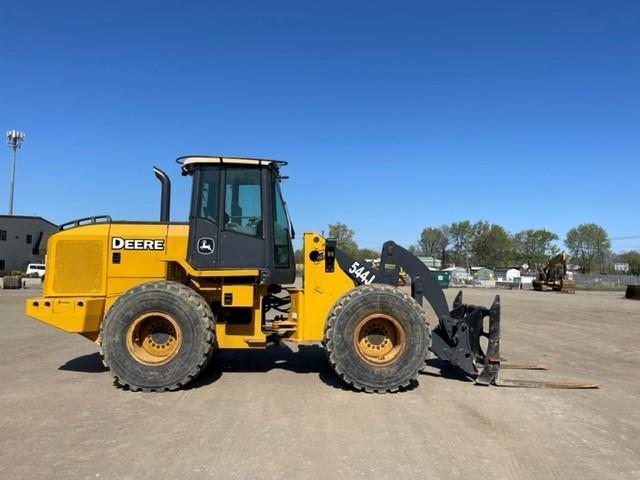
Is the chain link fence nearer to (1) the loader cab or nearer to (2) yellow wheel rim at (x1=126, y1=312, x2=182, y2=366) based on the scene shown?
(1) the loader cab

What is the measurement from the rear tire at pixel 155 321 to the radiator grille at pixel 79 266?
916mm

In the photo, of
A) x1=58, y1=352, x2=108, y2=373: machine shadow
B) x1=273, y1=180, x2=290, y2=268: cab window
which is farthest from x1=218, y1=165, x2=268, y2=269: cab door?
x1=58, y1=352, x2=108, y2=373: machine shadow

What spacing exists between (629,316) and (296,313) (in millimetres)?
17343

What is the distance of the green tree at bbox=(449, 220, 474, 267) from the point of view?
11994 centimetres

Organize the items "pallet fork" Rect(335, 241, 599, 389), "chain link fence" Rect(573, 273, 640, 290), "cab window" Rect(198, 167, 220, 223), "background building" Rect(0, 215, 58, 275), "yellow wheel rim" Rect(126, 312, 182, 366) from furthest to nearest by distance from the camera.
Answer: "chain link fence" Rect(573, 273, 640, 290), "background building" Rect(0, 215, 58, 275), "cab window" Rect(198, 167, 220, 223), "pallet fork" Rect(335, 241, 599, 389), "yellow wheel rim" Rect(126, 312, 182, 366)

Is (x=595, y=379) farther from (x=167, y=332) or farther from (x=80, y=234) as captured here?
(x=80, y=234)

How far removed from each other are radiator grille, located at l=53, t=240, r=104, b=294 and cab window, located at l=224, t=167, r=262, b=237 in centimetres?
198

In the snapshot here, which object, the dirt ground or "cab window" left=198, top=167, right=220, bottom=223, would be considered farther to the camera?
"cab window" left=198, top=167, right=220, bottom=223

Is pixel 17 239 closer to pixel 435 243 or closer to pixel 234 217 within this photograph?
pixel 234 217

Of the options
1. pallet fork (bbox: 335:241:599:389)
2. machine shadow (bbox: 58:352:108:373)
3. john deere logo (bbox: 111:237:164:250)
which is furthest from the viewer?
machine shadow (bbox: 58:352:108:373)

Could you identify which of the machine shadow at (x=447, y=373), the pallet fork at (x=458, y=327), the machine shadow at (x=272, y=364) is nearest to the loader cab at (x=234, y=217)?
the pallet fork at (x=458, y=327)

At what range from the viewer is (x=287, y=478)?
3.96 metres

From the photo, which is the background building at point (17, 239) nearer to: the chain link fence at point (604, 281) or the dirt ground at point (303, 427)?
the dirt ground at point (303, 427)

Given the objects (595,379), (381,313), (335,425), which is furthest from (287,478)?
(595,379)
